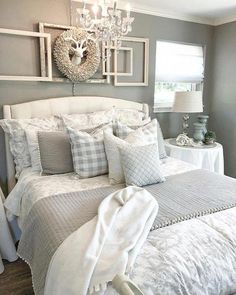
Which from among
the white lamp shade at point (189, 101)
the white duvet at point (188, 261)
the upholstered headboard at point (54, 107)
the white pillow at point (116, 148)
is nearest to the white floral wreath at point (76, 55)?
the upholstered headboard at point (54, 107)

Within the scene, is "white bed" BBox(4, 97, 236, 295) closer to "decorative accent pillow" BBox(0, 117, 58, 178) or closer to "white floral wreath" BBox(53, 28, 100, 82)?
"decorative accent pillow" BBox(0, 117, 58, 178)

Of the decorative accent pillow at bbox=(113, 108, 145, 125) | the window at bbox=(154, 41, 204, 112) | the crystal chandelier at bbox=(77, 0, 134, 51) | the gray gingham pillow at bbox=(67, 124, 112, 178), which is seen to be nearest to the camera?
the crystal chandelier at bbox=(77, 0, 134, 51)

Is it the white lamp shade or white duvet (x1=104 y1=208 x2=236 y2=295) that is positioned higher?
the white lamp shade

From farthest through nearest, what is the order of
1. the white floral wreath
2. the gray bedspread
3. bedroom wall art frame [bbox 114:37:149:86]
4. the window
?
the window, bedroom wall art frame [bbox 114:37:149:86], the white floral wreath, the gray bedspread

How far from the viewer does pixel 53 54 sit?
2.68 meters

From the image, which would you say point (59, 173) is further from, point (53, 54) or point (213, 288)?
point (213, 288)

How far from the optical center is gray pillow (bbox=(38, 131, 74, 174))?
7.20 ft

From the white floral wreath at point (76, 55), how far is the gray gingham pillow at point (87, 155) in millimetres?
850

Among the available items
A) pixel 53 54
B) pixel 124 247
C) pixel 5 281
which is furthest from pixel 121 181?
pixel 53 54

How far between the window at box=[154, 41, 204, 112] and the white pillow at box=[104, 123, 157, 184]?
139 centimetres

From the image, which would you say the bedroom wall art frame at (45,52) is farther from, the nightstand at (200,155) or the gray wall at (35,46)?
the nightstand at (200,155)

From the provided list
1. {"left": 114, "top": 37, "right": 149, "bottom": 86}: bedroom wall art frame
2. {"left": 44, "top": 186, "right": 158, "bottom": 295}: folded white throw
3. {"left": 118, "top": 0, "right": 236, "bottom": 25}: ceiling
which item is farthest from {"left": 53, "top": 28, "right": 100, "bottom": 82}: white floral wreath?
{"left": 44, "top": 186, "right": 158, "bottom": 295}: folded white throw

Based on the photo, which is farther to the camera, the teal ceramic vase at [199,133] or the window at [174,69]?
the window at [174,69]

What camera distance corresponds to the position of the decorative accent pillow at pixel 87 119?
2520 millimetres
